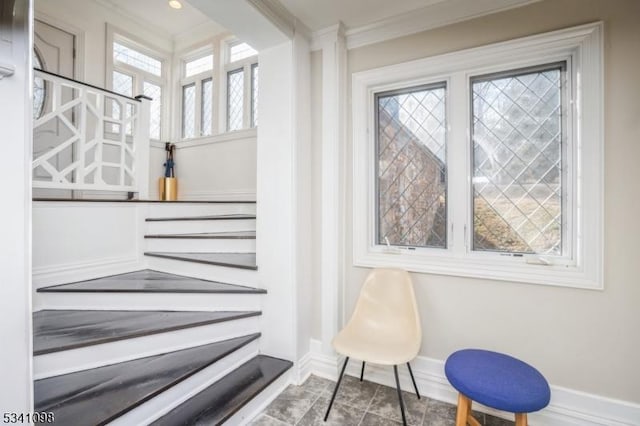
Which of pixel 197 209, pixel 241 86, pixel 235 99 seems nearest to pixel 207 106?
pixel 235 99

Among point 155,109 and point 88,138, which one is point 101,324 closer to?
point 88,138

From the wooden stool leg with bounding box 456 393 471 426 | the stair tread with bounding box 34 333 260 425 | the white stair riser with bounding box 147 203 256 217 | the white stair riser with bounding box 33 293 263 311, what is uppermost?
the white stair riser with bounding box 147 203 256 217

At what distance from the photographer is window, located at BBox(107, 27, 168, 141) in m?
3.72

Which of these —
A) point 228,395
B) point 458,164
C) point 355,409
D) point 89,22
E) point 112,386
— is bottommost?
point 355,409

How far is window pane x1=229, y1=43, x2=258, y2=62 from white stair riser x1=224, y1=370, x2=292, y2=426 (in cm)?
352

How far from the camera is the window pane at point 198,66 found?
407cm

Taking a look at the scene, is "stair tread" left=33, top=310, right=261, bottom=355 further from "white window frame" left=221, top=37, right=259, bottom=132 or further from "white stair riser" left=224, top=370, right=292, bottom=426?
"white window frame" left=221, top=37, right=259, bottom=132

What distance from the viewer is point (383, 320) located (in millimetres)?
1977

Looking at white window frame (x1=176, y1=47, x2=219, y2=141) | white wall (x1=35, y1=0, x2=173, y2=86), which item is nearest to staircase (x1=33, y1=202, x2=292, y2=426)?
white window frame (x1=176, y1=47, x2=219, y2=141)

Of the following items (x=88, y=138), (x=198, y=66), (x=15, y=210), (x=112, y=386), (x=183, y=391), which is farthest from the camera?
(x=198, y=66)

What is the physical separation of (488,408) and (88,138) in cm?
441

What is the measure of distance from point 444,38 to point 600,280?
163 cm

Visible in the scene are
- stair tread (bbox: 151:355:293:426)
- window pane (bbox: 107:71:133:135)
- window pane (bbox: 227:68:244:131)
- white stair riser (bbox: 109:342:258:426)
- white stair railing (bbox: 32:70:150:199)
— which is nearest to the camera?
white stair riser (bbox: 109:342:258:426)

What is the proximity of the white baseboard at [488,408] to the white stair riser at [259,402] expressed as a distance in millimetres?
138
